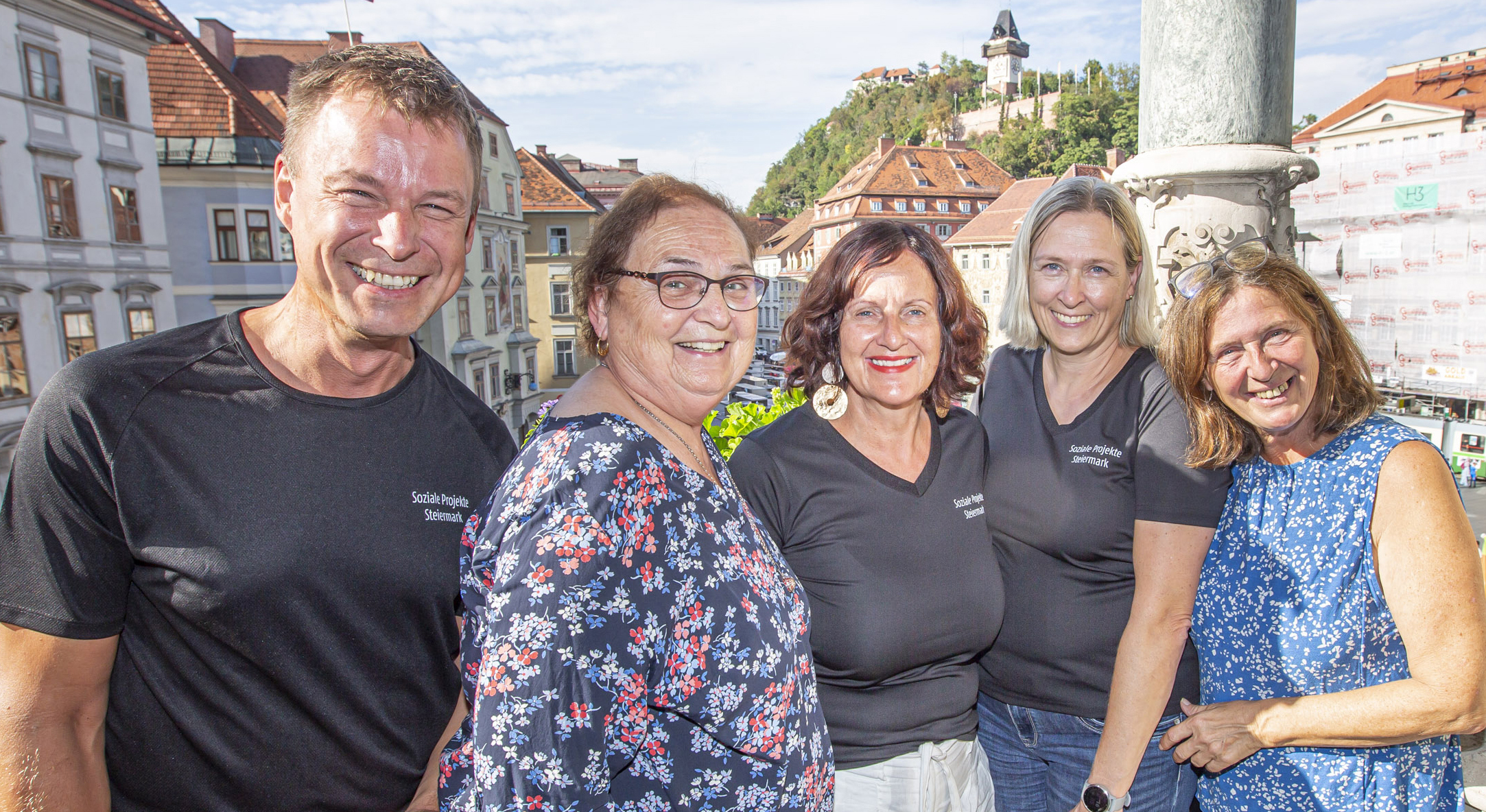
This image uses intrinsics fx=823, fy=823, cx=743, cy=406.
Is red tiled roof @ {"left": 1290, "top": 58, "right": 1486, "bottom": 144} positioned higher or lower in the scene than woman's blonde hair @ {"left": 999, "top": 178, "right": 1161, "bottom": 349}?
higher

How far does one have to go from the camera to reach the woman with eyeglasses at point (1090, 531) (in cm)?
230

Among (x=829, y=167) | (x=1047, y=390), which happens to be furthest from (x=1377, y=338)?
(x=829, y=167)

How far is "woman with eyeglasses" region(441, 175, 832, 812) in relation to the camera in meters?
1.42

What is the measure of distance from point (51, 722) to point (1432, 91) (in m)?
58.3

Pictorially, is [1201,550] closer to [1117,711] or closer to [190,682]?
[1117,711]

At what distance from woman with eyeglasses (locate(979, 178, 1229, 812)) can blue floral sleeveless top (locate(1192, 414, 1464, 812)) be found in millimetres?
115

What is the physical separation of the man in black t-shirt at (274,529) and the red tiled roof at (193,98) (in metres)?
22.4

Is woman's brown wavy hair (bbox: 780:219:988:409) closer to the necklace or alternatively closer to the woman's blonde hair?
the woman's blonde hair

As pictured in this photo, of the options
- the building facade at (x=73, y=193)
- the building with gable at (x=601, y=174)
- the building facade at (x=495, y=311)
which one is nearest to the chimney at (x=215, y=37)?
the building facade at (x=73, y=193)

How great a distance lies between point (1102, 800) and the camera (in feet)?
7.68

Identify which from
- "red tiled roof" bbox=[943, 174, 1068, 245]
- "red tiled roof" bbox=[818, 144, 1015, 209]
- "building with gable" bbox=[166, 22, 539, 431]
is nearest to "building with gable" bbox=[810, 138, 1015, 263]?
"red tiled roof" bbox=[818, 144, 1015, 209]

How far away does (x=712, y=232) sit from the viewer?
200 centimetres

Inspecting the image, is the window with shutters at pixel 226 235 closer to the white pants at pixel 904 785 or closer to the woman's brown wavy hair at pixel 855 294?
the woman's brown wavy hair at pixel 855 294

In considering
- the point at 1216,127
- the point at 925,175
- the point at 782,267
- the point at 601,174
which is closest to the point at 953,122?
the point at 925,175
